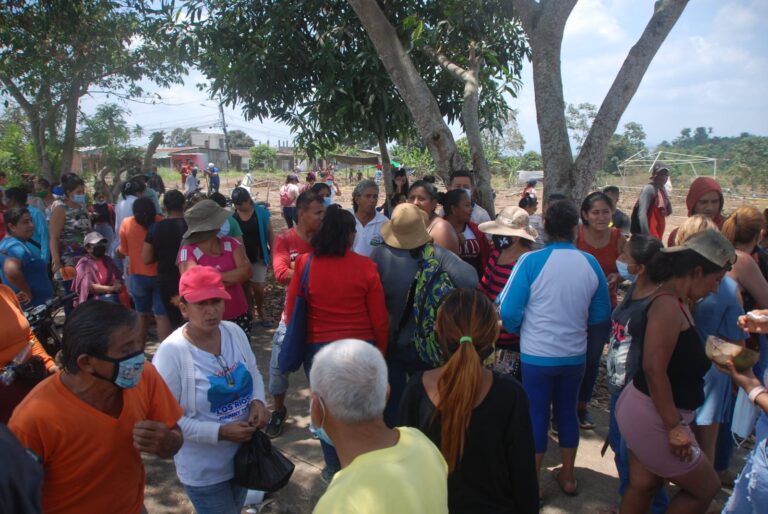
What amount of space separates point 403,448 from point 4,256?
13.5ft

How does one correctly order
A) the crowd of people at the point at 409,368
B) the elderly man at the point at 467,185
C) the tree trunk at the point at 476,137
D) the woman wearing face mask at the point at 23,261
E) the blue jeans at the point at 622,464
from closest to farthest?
the crowd of people at the point at 409,368 < the blue jeans at the point at 622,464 < the woman wearing face mask at the point at 23,261 < the elderly man at the point at 467,185 < the tree trunk at the point at 476,137

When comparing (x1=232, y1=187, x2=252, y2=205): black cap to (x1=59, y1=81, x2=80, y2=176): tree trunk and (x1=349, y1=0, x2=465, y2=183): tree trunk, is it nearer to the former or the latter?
(x1=349, y1=0, x2=465, y2=183): tree trunk

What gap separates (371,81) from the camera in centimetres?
750

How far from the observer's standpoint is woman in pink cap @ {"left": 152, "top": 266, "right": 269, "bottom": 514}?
7.54 feet

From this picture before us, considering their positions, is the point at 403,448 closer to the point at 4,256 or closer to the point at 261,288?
the point at 4,256

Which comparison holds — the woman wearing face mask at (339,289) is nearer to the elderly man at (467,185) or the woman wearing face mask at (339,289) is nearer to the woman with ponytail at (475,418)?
the woman with ponytail at (475,418)

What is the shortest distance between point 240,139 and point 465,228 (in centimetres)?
9375

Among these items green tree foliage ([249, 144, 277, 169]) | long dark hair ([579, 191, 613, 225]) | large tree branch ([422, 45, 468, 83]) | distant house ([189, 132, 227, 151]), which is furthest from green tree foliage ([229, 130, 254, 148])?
long dark hair ([579, 191, 613, 225])

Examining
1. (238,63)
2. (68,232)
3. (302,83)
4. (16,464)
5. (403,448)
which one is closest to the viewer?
(16,464)

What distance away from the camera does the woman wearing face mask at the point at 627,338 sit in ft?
8.75

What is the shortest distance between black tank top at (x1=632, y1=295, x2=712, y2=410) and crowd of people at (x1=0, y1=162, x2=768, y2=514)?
1 cm

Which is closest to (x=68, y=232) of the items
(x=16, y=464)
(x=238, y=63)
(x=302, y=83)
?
(x=238, y=63)

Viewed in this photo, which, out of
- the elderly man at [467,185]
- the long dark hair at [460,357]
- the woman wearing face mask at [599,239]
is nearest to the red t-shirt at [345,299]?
the long dark hair at [460,357]

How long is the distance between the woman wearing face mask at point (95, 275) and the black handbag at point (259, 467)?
313 centimetres
